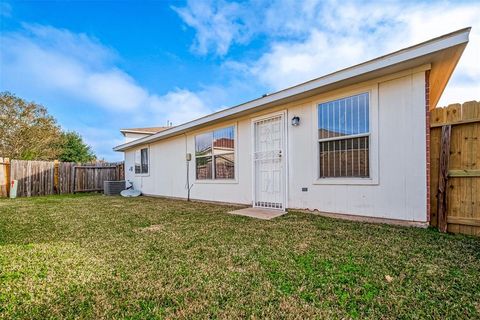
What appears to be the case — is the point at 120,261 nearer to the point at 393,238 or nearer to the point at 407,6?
the point at 393,238

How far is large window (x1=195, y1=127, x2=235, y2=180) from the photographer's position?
6.40 m

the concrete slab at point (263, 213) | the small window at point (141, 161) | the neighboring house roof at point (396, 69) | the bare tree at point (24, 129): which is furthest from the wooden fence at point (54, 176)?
the neighboring house roof at point (396, 69)

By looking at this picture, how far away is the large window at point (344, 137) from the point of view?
13.1ft

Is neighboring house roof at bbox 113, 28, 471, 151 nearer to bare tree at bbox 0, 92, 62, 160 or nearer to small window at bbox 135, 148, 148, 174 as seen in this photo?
small window at bbox 135, 148, 148, 174

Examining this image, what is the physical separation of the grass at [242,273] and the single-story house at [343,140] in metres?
0.76

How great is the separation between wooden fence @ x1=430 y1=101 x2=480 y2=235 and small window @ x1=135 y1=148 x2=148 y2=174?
32.2 ft

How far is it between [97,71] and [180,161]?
21.5 ft

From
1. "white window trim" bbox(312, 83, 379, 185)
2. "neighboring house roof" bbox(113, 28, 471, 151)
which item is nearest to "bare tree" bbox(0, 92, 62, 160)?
"neighboring house roof" bbox(113, 28, 471, 151)

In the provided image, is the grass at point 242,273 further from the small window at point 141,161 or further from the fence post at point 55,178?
the fence post at point 55,178

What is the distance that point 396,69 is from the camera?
11.8 ft

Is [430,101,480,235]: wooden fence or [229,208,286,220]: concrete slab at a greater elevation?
[430,101,480,235]: wooden fence

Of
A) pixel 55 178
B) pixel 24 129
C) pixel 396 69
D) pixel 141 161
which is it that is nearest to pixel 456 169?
pixel 396 69

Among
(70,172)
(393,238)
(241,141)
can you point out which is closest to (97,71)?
(70,172)

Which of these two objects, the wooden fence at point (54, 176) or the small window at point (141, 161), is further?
the small window at point (141, 161)
